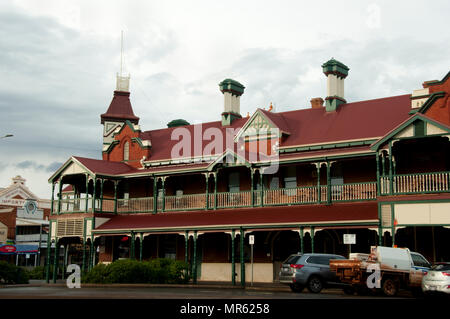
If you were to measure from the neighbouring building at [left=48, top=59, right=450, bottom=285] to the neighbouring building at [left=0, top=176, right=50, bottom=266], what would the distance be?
84.9 ft

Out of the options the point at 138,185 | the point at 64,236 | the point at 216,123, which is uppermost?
the point at 216,123

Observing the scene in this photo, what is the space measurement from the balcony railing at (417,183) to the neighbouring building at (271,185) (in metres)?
0.06

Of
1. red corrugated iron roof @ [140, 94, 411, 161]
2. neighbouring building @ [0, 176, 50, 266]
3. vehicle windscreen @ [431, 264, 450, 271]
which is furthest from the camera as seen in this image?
neighbouring building @ [0, 176, 50, 266]

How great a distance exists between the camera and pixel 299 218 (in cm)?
3117

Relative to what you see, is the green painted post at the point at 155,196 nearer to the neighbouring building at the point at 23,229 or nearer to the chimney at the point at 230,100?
the chimney at the point at 230,100

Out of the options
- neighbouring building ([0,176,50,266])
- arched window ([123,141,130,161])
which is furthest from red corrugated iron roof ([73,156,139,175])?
neighbouring building ([0,176,50,266])

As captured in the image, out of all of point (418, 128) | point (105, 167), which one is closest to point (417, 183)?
point (418, 128)

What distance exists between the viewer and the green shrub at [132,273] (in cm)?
3200

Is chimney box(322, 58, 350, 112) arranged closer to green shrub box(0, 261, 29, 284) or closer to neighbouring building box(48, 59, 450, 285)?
neighbouring building box(48, 59, 450, 285)

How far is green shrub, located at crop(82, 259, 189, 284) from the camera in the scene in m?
32.0
